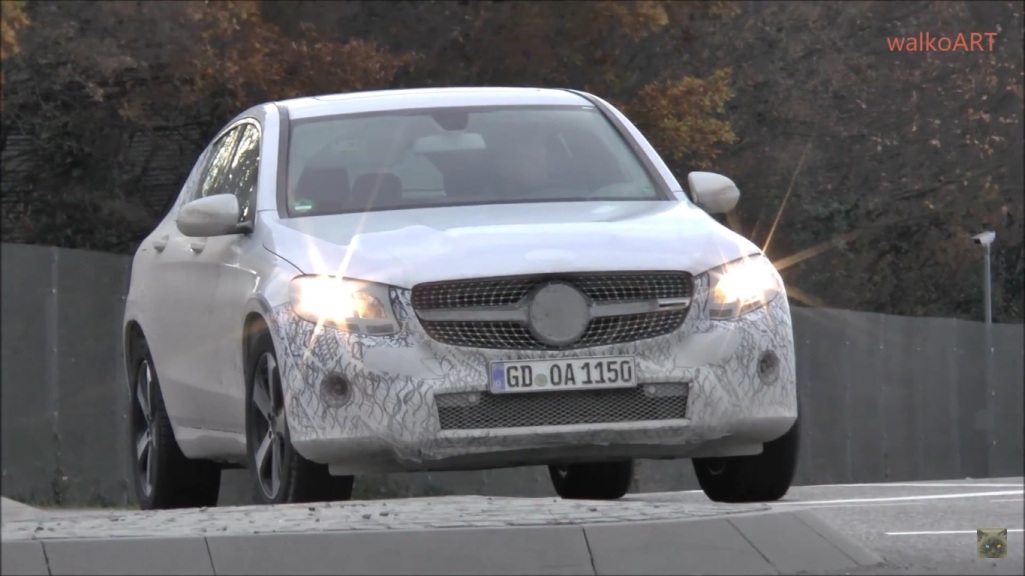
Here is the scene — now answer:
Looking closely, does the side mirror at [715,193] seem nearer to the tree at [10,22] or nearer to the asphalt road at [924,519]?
the asphalt road at [924,519]

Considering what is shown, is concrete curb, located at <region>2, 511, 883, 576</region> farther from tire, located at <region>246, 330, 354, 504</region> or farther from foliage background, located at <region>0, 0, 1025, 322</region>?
foliage background, located at <region>0, 0, 1025, 322</region>

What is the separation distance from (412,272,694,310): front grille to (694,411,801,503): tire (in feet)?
3.00

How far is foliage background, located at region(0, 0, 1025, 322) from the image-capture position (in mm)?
18719

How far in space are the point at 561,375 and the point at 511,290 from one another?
13.4 inches

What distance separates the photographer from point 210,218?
900cm

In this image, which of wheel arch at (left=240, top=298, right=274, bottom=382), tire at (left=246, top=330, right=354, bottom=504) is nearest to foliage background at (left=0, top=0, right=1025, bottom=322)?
wheel arch at (left=240, top=298, right=274, bottom=382)

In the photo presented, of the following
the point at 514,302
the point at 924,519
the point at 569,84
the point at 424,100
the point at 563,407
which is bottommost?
the point at 569,84

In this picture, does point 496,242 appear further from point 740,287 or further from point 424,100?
point 424,100

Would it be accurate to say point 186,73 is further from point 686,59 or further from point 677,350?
point 677,350

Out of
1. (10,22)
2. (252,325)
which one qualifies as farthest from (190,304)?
(10,22)

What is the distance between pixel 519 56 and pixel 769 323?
12.2 metres

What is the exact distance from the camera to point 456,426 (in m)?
8.05

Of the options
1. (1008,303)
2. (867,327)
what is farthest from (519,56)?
(1008,303)

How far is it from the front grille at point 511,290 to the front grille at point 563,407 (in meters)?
0.32
